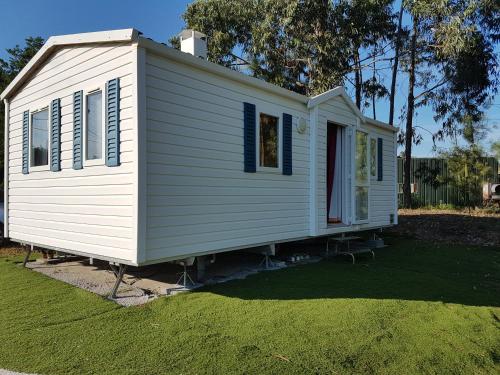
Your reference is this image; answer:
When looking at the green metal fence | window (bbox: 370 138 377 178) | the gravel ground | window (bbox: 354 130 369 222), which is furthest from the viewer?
the green metal fence

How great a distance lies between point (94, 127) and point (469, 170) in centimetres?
1486

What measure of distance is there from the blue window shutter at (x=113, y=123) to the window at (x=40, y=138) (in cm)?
201

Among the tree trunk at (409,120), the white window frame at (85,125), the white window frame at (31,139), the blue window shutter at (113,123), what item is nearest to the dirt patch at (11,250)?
the white window frame at (31,139)

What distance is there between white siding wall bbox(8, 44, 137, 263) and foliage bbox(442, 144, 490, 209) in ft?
47.8

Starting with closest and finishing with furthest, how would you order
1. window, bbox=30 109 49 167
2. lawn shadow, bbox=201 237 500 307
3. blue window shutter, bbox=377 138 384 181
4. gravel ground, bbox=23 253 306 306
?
lawn shadow, bbox=201 237 500 307, gravel ground, bbox=23 253 306 306, window, bbox=30 109 49 167, blue window shutter, bbox=377 138 384 181

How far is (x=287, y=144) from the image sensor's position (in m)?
6.93

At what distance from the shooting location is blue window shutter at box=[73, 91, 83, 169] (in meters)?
5.55

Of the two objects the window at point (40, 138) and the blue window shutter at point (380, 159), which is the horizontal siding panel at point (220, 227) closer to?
the window at point (40, 138)

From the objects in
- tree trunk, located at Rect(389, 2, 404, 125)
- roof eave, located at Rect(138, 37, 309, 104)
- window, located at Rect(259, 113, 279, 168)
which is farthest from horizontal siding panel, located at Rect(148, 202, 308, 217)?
tree trunk, located at Rect(389, 2, 404, 125)

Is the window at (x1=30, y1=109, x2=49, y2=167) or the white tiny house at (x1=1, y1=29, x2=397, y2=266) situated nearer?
the white tiny house at (x1=1, y1=29, x2=397, y2=266)

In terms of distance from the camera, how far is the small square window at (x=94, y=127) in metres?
5.30

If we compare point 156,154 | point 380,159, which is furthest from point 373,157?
Result: point 156,154

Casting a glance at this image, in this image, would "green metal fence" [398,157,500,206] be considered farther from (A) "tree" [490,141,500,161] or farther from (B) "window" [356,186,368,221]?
(B) "window" [356,186,368,221]

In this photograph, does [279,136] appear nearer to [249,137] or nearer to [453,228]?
[249,137]
